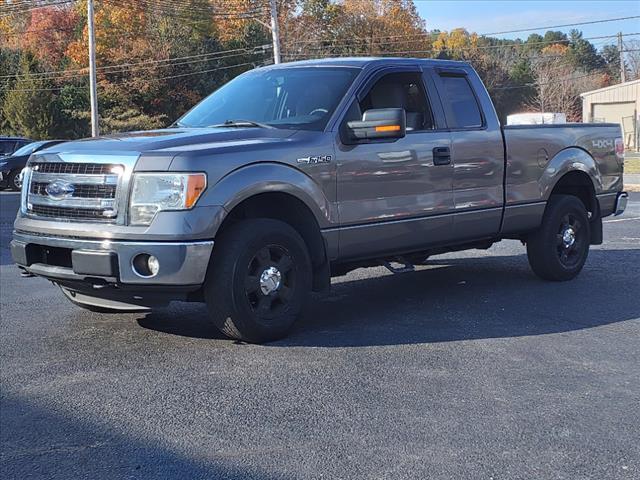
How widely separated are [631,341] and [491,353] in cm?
120

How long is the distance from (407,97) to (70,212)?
10.1ft

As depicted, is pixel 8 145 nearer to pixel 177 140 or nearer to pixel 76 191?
pixel 76 191

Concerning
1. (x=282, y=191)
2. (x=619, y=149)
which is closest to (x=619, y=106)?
(x=619, y=149)

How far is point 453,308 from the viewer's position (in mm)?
6840

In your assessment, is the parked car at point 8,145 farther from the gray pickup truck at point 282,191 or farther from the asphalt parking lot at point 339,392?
the gray pickup truck at point 282,191

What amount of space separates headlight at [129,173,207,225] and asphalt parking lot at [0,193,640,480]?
1032mm

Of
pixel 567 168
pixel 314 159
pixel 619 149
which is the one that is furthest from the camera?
pixel 619 149

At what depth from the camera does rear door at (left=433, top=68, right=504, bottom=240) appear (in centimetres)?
683

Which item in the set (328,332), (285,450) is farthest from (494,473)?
(328,332)

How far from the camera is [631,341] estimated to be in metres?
5.78

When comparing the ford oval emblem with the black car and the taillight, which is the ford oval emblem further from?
the black car


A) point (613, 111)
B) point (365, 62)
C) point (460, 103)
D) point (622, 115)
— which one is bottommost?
point (460, 103)

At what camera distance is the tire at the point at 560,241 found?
310 inches

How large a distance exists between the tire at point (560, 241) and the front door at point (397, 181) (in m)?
1.59
